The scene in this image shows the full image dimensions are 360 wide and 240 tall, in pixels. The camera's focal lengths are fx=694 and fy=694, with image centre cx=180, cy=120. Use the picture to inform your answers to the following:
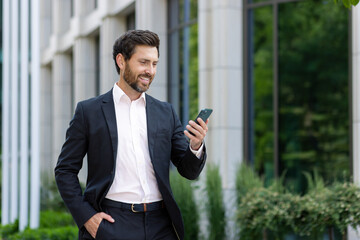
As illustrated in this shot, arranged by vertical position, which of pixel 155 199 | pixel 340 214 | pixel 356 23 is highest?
pixel 356 23

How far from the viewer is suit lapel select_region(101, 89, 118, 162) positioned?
388 centimetres

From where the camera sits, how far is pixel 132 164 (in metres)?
3.90

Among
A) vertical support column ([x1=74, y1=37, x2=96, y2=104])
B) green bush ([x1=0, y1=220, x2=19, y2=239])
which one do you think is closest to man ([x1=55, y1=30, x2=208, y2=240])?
green bush ([x1=0, y1=220, x2=19, y2=239])

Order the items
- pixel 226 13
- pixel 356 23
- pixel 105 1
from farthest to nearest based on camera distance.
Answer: pixel 105 1 < pixel 226 13 < pixel 356 23

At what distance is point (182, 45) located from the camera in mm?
13578

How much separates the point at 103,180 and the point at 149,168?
269 millimetres

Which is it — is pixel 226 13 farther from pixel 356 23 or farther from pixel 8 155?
pixel 8 155

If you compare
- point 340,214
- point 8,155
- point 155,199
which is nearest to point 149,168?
point 155,199

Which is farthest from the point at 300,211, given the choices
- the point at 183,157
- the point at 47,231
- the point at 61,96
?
the point at 61,96

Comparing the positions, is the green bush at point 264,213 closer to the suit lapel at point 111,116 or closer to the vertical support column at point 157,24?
the suit lapel at point 111,116

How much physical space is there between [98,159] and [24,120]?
728 centimetres

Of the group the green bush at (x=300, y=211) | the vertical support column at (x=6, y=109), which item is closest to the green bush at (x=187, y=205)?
the green bush at (x=300, y=211)

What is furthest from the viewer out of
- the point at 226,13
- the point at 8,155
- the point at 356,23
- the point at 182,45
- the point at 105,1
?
the point at 105,1

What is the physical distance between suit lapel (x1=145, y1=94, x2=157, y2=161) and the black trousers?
335mm
